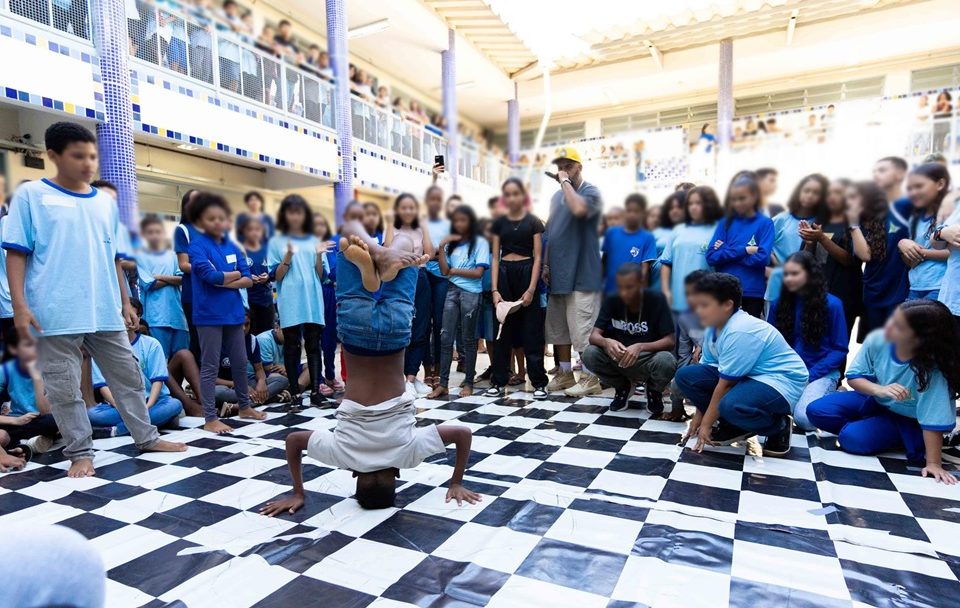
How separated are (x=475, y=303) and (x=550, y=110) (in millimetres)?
3827

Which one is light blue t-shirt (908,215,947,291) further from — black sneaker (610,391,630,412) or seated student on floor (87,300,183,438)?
seated student on floor (87,300,183,438)

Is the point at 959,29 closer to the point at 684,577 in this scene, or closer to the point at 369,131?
the point at 369,131

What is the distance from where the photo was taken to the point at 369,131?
78 centimetres

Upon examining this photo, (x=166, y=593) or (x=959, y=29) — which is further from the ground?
(x=959, y=29)

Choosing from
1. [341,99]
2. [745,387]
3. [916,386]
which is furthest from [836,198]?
[916,386]

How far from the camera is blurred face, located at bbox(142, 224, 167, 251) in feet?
1.95

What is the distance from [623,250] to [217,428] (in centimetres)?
356

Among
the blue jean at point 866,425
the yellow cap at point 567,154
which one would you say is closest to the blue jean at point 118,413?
the yellow cap at point 567,154

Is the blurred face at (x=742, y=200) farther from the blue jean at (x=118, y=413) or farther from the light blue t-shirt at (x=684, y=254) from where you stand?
the blue jean at (x=118, y=413)

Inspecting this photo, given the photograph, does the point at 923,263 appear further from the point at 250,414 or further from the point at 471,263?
the point at 250,414

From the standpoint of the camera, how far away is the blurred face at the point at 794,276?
0.56 m

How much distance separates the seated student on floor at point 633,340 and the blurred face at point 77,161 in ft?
2.46

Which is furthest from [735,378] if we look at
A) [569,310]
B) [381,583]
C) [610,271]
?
[610,271]

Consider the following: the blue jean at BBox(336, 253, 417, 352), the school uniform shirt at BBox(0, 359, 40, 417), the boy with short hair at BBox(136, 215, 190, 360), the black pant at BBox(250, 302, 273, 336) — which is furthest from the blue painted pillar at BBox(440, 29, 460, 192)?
the school uniform shirt at BBox(0, 359, 40, 417)
